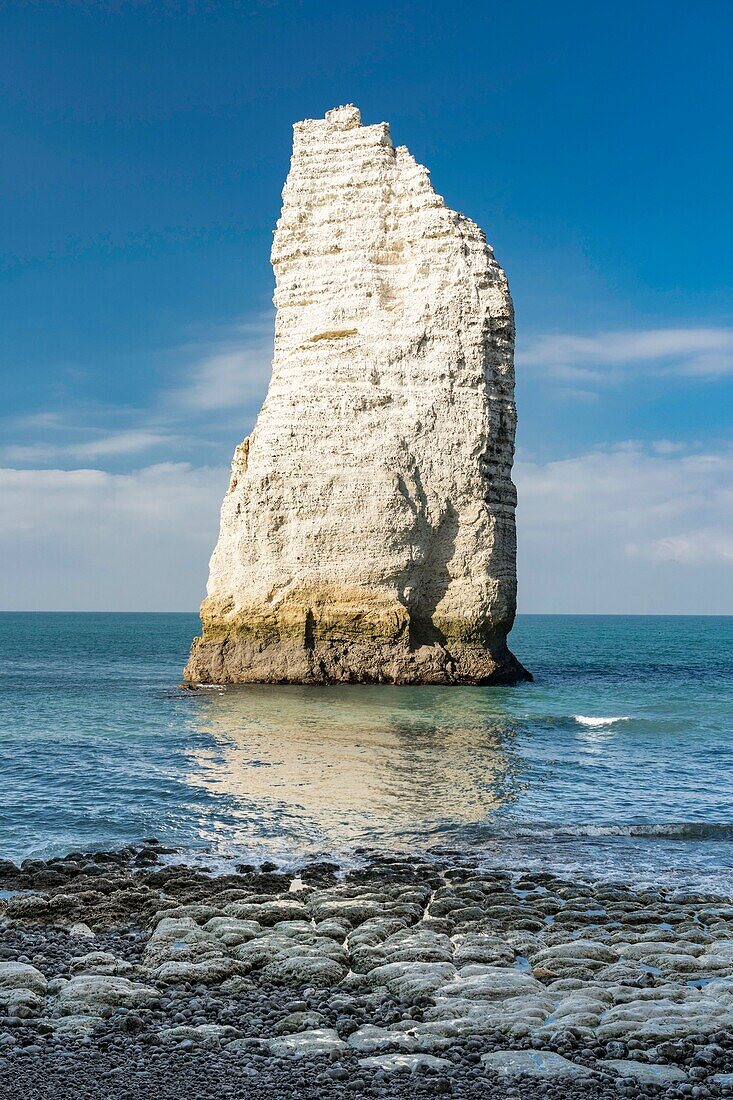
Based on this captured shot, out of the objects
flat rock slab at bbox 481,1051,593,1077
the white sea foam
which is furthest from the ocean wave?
the white sea foam

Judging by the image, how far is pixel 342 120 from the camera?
114ft

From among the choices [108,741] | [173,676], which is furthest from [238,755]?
[173,676]

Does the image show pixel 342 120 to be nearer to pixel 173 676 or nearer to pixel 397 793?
pixel 173 676

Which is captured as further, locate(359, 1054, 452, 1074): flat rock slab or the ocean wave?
the ocean wave

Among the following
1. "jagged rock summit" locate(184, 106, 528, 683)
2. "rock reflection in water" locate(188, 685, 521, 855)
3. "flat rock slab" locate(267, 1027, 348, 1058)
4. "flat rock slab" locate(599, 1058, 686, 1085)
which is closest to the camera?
"flat rock slab" locate(599, 1058, 686, 1085)

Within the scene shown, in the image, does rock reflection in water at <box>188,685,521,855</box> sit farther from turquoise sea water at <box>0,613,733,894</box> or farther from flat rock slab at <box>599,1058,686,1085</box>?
flat rock slab at <box>599,1058,686,1085</box>

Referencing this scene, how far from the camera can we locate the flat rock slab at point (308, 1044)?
6465mm

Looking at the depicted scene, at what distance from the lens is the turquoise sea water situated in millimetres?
12953

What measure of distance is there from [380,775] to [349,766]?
1042mm

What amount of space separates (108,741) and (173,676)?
61.4 feet

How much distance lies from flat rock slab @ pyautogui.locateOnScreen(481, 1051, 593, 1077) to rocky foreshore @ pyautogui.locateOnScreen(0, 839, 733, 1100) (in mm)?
16

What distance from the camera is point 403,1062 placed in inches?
250

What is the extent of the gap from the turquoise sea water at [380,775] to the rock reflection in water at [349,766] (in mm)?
51

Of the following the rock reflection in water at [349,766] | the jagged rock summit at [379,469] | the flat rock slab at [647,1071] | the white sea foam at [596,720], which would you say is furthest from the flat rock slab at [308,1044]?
the jagged rock summit at [379,469]
